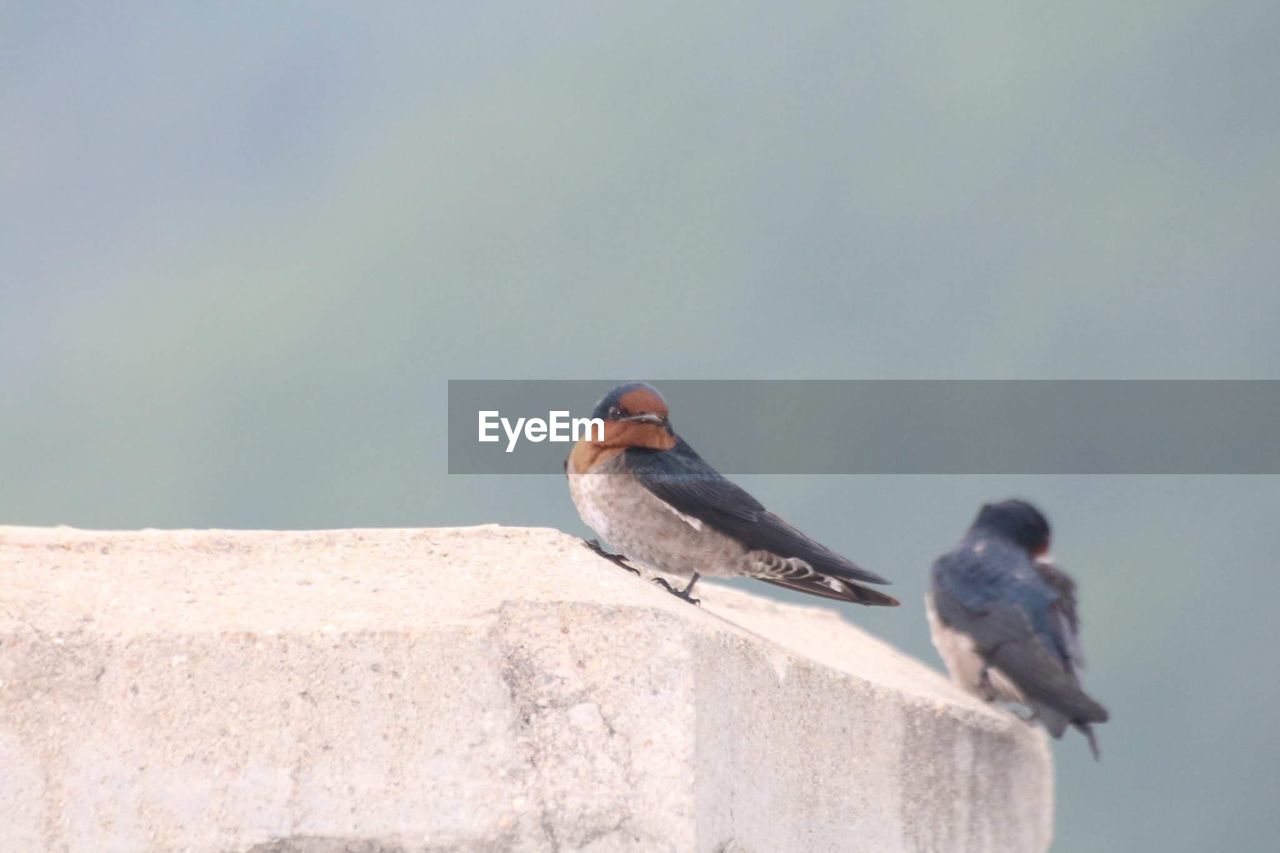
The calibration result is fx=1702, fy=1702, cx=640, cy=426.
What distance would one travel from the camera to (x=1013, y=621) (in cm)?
534

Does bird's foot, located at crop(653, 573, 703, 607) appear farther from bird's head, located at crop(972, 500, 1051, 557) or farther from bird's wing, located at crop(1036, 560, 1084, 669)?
bird's head, located at crop(972, 500, 1051, 557)

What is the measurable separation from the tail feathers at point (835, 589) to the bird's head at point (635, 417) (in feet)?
1.91

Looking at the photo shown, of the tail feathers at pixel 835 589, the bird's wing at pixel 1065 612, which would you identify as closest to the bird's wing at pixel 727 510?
the tail feathers at pixel 835 589

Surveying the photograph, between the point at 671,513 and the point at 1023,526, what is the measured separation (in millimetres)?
1552

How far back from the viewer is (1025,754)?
16.5 ft

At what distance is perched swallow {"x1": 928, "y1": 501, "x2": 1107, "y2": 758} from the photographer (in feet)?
16.5

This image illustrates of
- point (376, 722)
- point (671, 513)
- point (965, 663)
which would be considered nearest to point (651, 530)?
point (671, 513)

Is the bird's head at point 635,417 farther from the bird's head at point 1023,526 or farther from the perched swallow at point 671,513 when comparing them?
the bird's head at point 1023,526

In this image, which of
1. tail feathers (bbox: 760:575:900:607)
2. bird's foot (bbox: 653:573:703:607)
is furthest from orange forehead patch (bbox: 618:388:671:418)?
tail feathers (bbox: 760:575:900:607)

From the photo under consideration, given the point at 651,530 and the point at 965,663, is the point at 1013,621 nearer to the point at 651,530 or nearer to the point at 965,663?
the point at 965,663

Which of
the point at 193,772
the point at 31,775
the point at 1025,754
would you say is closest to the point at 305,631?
the point at 193,772

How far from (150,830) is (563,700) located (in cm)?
93

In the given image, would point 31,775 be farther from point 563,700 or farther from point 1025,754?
point 1025,754

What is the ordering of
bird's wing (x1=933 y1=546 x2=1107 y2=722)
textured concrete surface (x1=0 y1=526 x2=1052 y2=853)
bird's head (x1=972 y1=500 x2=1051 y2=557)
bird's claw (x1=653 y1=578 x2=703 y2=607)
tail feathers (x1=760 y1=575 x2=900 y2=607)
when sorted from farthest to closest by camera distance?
bird's head (x1=972 y1=500 x2=1051 y2=557), tail feathers (x1=760 y1=575 x2=900 y2=607), bird's wing (x1=933 y1=546 x2=1107 y2=722), bird's claw (x1=653 y1=578 x2=703 y2=607), textured concrete surface (x1=0 y1=526 x2=1052 y2=853)
